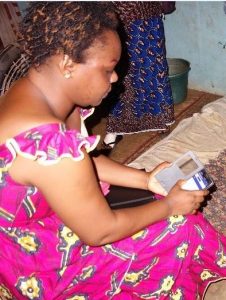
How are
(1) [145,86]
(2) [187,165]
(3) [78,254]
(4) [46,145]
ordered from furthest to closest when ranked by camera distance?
(1) [145,86]
(2) [187,165]
(3) [78,254]
(4) [46,145]

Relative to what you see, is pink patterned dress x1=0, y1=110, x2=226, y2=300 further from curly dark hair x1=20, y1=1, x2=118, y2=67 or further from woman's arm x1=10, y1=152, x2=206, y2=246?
curly dark hair x1=20, y1=1, x2=118, y2=67

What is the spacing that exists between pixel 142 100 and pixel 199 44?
2.39ft

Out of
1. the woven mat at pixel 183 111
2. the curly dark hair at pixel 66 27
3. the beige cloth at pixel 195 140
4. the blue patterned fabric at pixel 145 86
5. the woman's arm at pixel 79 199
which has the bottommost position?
the woven mat at pixel 183 111

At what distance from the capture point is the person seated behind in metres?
0.87

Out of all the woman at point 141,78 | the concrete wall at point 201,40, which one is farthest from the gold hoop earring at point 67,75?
the concrete wall at point 201,40

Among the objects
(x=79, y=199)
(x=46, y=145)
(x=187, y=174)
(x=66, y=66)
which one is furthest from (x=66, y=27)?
(x=187, y=174)

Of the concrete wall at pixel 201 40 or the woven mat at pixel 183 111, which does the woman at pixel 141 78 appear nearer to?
the woven mat at pixel 183 111

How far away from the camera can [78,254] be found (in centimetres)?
110

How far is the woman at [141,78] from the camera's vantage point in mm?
2270

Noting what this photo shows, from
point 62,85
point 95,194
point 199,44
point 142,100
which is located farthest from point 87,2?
point 199,44

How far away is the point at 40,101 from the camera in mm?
943

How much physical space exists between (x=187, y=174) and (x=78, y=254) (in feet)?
1.45

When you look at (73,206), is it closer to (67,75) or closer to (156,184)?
(67,75)

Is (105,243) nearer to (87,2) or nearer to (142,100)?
(87,2)
